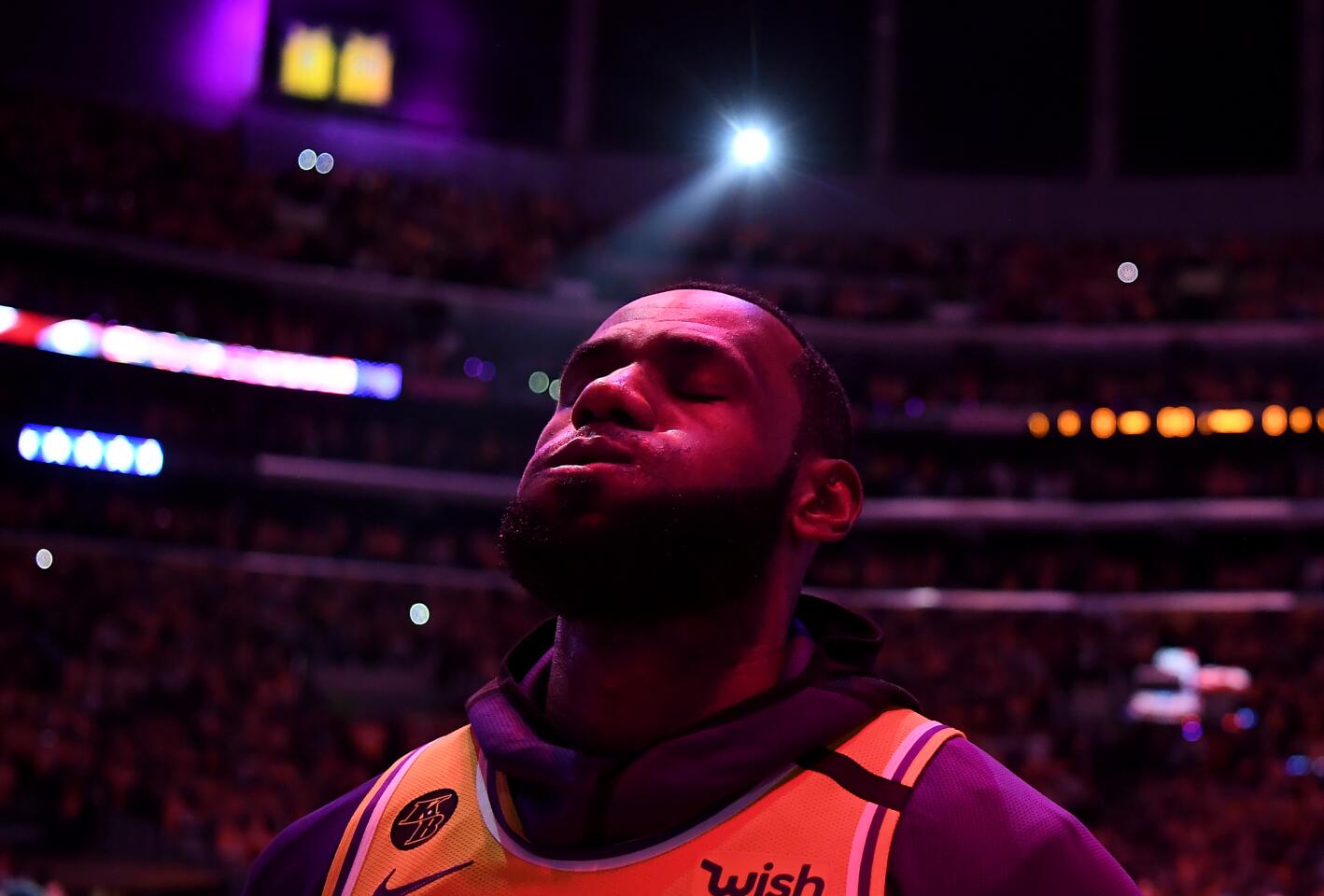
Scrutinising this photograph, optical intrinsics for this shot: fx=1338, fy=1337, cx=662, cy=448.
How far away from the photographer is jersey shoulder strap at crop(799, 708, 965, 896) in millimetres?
1666

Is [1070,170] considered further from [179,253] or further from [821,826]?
[821,826]

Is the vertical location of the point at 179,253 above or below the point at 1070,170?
below

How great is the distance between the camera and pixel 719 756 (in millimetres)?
1771

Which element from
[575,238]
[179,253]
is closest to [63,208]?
[179,253]

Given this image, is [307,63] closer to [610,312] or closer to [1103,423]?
[610,312]

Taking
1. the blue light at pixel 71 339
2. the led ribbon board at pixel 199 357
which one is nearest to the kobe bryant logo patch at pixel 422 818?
the led ribbon board at pixel 199 357

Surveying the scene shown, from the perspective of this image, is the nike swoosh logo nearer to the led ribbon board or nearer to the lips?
the lips

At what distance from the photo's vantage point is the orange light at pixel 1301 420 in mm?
25234

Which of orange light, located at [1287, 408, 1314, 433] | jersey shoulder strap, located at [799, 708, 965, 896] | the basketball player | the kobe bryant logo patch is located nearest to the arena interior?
orange light, located at [1287, 408, 1314, 433]

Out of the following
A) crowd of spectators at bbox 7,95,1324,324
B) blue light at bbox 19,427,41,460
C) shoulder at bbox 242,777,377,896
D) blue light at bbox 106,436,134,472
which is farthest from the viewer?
crowd of spectators at bbox 7,95,1324,324

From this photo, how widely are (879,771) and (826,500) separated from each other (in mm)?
481

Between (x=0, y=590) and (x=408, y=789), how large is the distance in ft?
61.3

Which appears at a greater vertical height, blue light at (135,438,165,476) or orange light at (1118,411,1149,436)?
orange light at (1118,411,1149,436)

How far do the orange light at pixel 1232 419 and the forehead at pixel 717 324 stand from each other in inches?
1006
